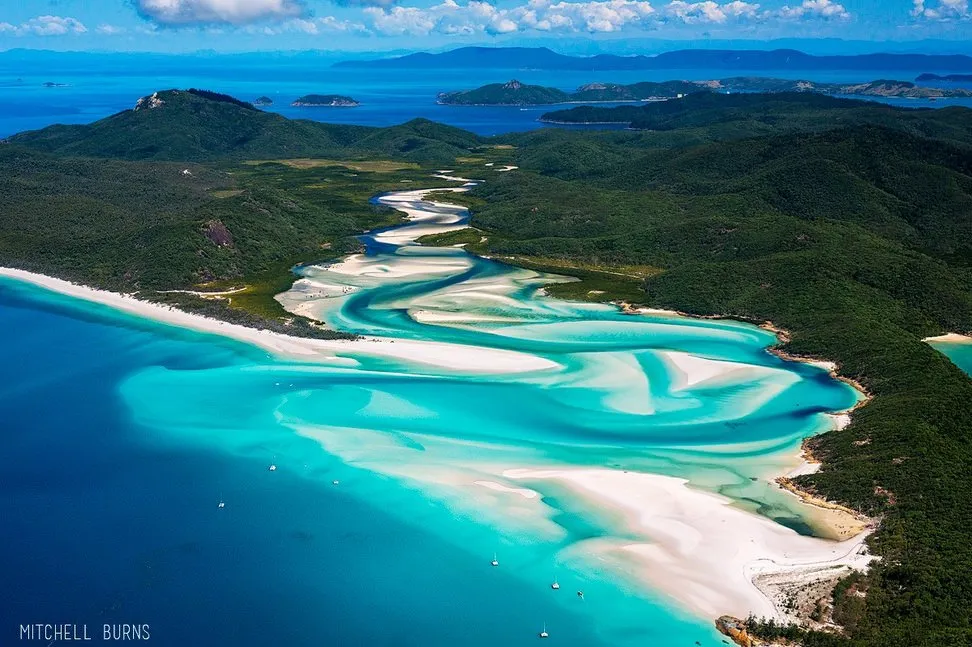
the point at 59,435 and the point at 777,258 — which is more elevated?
the point at 777,258

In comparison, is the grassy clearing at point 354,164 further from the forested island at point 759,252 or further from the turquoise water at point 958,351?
the turquoise water at point 958,351

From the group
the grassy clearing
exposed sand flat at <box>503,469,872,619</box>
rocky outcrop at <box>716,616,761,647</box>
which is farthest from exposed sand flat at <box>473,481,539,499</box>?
the grassy clearing

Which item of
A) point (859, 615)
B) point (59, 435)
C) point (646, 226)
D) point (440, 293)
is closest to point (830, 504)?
point (859, 615)

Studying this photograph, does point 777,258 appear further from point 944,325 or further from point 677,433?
point 677,433

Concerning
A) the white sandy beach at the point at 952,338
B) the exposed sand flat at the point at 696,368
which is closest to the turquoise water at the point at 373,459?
A: the exposed sand flat at the point at 696,368

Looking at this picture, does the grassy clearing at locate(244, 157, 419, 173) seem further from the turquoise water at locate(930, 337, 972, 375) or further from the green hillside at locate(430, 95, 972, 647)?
the turquoise water at locate(930, 337, 972, 375)

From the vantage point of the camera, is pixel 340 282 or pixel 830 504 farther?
pixel 340 282

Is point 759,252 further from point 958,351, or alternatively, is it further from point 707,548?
point 707,548
